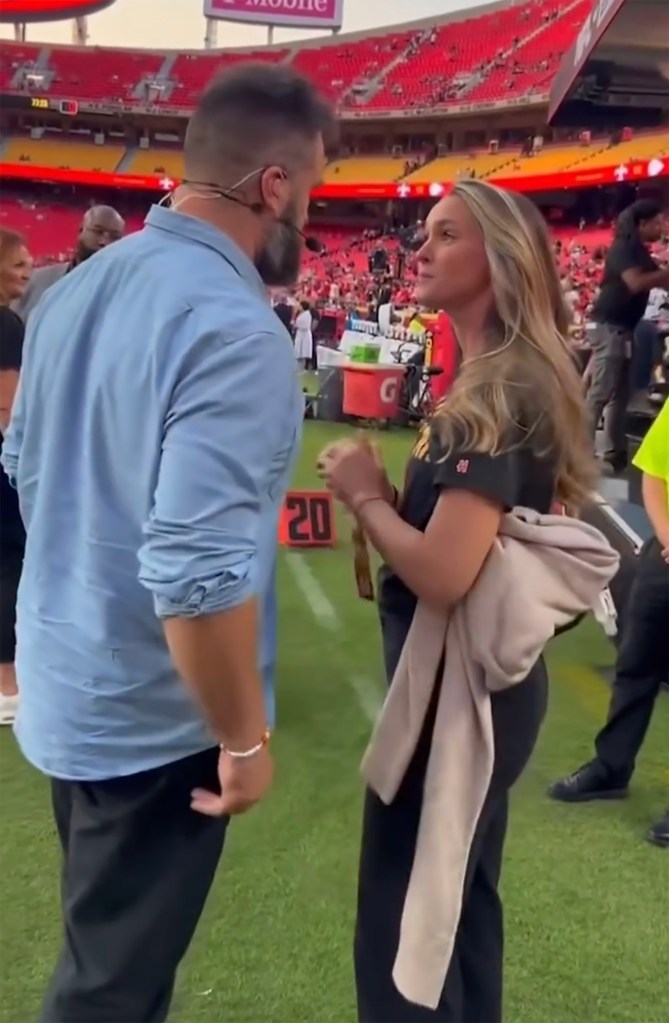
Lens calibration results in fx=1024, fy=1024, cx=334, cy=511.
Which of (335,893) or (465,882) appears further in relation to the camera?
(335,893)

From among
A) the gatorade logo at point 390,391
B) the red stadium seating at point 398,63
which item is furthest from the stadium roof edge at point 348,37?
the gatorade logo at point 390,391

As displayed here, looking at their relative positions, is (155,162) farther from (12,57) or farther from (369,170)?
(369,170)

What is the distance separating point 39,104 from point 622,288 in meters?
45.8

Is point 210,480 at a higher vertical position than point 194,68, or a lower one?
lower

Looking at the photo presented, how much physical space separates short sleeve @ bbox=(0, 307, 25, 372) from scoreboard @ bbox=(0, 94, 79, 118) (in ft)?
155

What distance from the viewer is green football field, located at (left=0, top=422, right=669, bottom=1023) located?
245 cm

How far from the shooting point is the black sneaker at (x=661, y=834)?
3227mm

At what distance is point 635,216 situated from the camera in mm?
7402

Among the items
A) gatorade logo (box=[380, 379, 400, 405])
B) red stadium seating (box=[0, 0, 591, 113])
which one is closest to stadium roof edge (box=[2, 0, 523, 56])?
red stadium seating (box=[0, 0, 591, 113])

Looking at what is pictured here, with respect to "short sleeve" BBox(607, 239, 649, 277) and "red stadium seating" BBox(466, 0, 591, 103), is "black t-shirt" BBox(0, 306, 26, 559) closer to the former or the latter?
"short sleeve" BBox(607, 239, 649, 277)

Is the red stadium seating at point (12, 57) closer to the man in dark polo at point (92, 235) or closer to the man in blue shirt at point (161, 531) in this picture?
the man in dark polo at point (92, 235)

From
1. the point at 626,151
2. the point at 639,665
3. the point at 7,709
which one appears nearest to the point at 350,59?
the point at 626,151

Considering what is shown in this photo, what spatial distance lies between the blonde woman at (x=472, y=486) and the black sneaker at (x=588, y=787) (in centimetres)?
150

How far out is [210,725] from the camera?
145 cm
